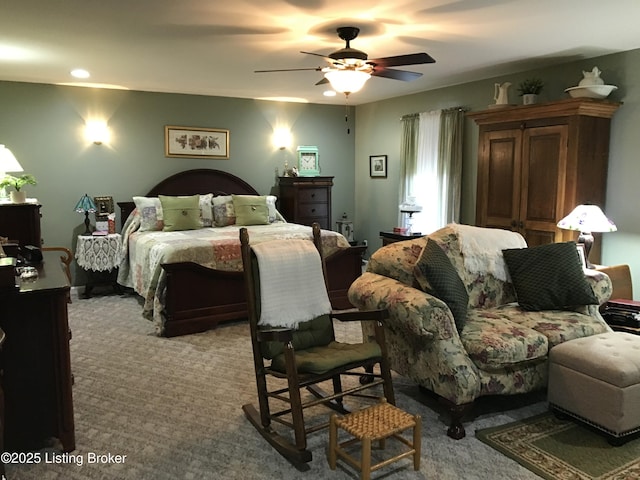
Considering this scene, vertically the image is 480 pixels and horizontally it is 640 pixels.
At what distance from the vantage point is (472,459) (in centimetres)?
251

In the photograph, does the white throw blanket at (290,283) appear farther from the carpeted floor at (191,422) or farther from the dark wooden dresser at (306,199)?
the dark wooden dresser at (306,199)

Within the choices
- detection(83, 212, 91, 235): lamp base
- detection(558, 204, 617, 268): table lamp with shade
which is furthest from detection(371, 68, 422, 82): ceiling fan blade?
detection(83, 212, 91, 235): lamp base

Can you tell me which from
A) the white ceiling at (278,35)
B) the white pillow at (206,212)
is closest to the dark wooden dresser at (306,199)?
Answer: the white pillow at (206,212)

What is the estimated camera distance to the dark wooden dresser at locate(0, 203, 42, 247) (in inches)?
174

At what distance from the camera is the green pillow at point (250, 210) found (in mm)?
6129

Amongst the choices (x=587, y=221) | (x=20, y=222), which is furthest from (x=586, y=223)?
(x=20, y=222)

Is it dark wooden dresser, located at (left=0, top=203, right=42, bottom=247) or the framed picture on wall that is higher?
the framed picture on wall

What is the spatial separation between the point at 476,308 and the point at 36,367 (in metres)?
2.57

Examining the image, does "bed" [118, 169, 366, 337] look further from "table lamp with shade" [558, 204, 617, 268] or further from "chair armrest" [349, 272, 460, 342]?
"table lamp with shade" [558, 204, 617, 268]

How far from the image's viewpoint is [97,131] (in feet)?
19.6

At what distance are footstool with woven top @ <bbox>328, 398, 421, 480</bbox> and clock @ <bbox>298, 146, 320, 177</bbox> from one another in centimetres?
501

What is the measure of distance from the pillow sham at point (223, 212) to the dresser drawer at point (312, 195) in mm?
974

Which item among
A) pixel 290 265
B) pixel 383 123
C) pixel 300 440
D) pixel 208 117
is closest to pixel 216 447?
pixel 300 440

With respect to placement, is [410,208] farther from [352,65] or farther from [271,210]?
[352,65]
